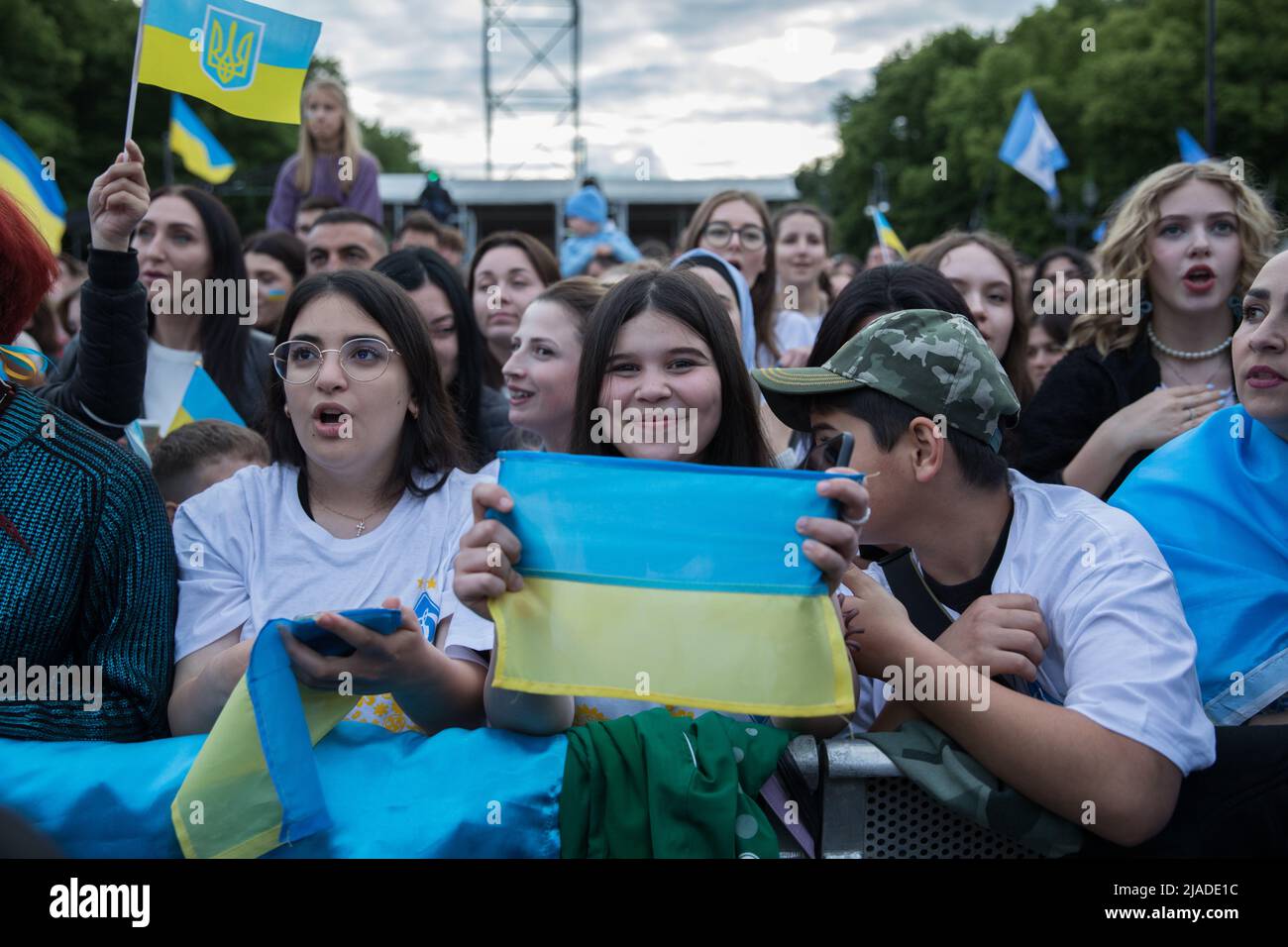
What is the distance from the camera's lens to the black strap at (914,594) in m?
2.48

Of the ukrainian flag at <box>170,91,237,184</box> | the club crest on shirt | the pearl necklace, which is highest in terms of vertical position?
the ukrainian flag at <box>170,91,237,184</box>

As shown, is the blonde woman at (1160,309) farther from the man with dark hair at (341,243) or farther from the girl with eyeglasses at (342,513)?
the man with dark hair at (341,243)

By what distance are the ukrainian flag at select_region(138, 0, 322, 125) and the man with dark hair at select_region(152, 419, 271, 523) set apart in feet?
3.35

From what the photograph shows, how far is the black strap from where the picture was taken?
8.14ft

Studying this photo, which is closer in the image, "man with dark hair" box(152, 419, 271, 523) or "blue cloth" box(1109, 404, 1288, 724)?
"blue cloth" box(1109, 404, 1288, 724)

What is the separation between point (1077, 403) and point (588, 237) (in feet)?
17.9

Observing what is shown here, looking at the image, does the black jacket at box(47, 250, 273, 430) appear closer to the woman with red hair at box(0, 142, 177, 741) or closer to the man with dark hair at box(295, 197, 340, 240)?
the woman with red hair at box(0, 142, 177, 741)

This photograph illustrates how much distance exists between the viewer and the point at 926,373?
251cm

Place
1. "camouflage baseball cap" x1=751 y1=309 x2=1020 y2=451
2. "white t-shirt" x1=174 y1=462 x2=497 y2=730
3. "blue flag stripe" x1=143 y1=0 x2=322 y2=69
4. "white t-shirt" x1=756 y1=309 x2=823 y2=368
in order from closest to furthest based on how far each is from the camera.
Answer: "camouflage baseball cap" x1=751 y1=309 x2=1020 y2=451 < "white t-shirt" x1=174 y1=462 x2=497 y2=730 < "blue flag stripe" x1=143 y1=0 x2=322 y2=69 < "white t-shirt" x1=756 y1=309 x2=823 y2=368

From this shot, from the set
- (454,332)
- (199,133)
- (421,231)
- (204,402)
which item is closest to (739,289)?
(454,332)

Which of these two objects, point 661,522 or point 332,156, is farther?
point 332,156

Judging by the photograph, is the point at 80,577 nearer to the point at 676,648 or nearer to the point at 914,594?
the point at 676,648

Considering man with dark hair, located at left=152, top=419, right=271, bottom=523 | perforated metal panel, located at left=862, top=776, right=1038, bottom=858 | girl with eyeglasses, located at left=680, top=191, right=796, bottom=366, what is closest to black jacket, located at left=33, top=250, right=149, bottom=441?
man with dark hair, located at left=152, top=419, right=271, bottom=523
